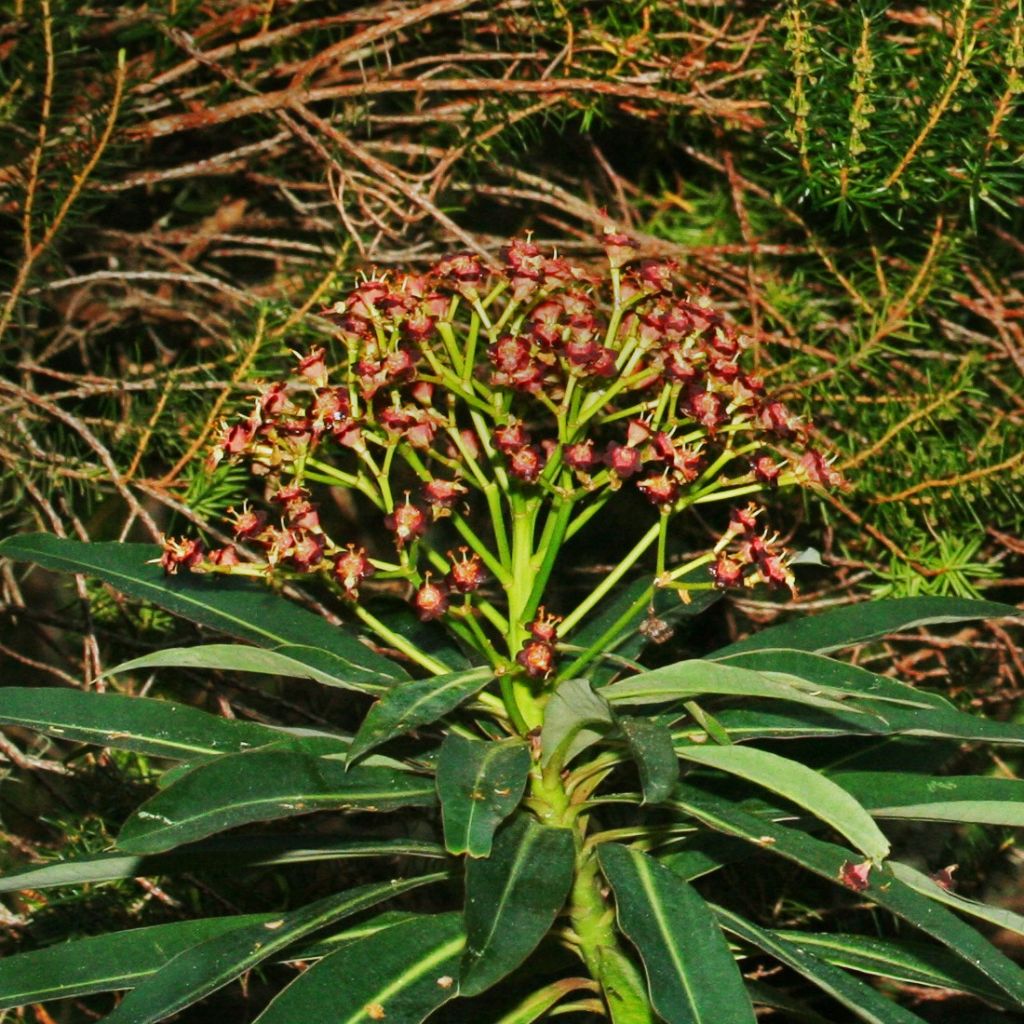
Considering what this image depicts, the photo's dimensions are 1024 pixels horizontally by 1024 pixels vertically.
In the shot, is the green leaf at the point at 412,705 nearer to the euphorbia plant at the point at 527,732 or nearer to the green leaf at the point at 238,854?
the euphorbia plant at the point at 527,732

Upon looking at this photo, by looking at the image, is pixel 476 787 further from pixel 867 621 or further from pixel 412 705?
pixel 867 621

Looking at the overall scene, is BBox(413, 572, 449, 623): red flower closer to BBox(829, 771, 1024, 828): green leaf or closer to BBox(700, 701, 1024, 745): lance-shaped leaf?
BBox(700, 701, 1024, 745): lance-shaped leaf

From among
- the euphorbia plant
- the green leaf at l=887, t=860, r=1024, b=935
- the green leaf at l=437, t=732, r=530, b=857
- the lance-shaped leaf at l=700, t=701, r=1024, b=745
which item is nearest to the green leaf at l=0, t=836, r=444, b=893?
the euphorbia plant

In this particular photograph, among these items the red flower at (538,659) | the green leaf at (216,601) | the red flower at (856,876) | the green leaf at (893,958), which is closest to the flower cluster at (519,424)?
the red flower at (538,659)

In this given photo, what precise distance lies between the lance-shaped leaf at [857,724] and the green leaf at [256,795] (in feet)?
0.77

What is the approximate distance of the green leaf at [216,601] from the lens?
3.62 ft

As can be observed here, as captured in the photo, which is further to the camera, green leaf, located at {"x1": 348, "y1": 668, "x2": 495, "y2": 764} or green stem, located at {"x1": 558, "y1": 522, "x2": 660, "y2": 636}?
green stem, located at {"x1": 558, "y1": 522, "x2": 660, "y2": 636}

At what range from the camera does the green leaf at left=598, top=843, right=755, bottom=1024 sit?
851 millimetres

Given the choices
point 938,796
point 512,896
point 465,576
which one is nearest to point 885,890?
point 938,796

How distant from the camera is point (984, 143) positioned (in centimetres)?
119

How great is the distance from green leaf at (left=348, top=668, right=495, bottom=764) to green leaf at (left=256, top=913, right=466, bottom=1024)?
0.50 feet

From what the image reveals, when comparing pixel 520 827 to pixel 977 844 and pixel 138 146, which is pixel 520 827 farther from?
pixel 138 146

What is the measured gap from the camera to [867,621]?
1.13 metres

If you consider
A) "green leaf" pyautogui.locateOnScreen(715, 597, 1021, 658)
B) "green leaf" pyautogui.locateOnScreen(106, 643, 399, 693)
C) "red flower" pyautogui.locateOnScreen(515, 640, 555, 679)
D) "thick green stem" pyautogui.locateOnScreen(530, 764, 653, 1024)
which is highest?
"red flower" pyautogui.locateOnScreen(515, 640, 555, 679)
